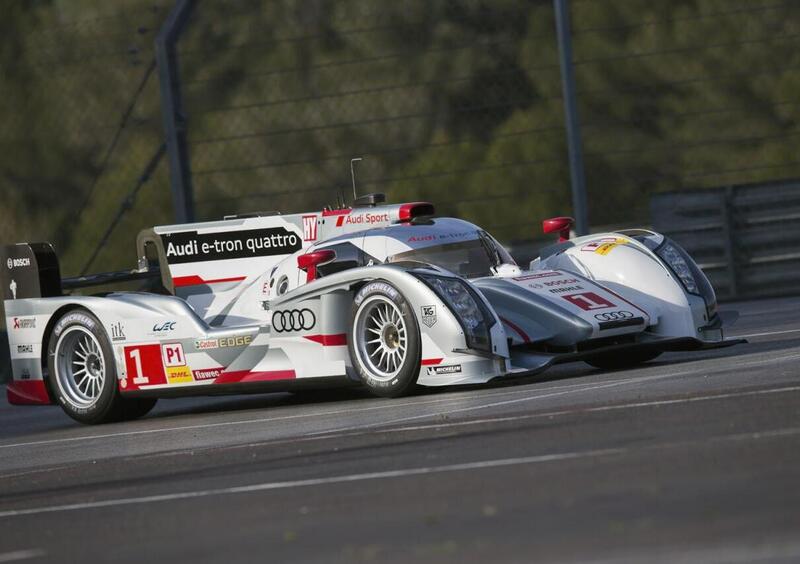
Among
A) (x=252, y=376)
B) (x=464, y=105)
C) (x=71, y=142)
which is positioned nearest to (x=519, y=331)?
(x=252, y=376)

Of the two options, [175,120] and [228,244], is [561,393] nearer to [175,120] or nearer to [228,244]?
[228,244]

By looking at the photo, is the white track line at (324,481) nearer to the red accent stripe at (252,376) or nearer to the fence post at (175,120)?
the red accent stripe at (252,376)

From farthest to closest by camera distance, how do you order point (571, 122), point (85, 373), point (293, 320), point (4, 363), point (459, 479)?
point (571, 122)
point (4, 363)
point (85, 373)
point (293, 320)
point (459, 479)

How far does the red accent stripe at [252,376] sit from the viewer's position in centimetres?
900

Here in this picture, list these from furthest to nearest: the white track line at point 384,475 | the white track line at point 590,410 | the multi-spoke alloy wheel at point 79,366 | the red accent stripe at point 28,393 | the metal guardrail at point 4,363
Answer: the metal guardrail at point 4,363 → the red accent stripe at point 28,393 → the multi-spoke alloy wheel at point 79,366 → the white track line at point 590,410 → the white track line at point 384,475

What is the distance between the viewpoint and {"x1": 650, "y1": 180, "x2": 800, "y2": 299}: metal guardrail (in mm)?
13828

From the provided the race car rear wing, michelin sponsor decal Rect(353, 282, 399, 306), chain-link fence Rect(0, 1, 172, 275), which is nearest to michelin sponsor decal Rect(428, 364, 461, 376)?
michelin sponsor decal Rect(353, 282, 399, 306)

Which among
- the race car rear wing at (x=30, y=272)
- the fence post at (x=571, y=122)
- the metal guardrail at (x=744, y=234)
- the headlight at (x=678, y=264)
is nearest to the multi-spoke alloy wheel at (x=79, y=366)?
the race car rear wing at (x=30, y=272)

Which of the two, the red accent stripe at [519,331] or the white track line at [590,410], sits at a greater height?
the red accent stripe at [519,331]

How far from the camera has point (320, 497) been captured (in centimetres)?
524

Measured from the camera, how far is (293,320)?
895cm

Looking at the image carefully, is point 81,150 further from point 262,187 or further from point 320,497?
point 320,497

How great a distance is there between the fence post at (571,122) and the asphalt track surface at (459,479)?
494 cm

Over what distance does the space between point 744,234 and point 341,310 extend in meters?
6.06
